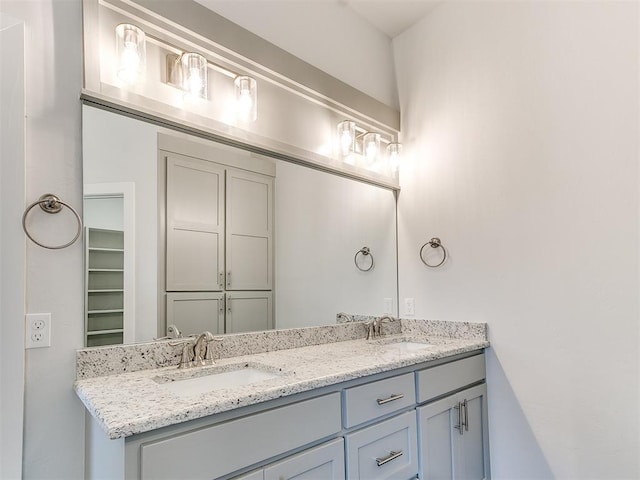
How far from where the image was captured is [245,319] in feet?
6.17

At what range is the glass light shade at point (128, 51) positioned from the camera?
→ 4.91 ft

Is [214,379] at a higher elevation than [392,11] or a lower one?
lower

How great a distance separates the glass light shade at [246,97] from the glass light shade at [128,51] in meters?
0.43

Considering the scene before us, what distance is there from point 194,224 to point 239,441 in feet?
2.88

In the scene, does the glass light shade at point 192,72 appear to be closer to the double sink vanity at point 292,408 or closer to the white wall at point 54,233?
the white wall at point 54,233

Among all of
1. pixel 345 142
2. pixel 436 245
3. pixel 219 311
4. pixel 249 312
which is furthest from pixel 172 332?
pixel 436 245

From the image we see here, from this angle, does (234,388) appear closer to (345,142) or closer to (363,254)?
(363,254)

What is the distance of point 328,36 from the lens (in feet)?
7.72

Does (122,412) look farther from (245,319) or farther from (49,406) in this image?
(245,319)

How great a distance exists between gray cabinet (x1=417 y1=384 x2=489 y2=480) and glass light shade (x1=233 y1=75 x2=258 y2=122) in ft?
4.81

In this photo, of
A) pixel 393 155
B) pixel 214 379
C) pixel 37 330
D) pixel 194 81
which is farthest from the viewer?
pixel 393 155

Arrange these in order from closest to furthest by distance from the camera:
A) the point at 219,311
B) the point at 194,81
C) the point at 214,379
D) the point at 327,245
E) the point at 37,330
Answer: the point at 37,330, the point at 214,379, the point at 194,81, the point at 219,311, the point at 327,245

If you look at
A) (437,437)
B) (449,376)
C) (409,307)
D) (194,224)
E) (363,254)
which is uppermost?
(194,224)

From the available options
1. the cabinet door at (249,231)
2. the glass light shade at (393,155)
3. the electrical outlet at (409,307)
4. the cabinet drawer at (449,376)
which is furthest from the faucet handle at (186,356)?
the glass light shade at (393,155)
